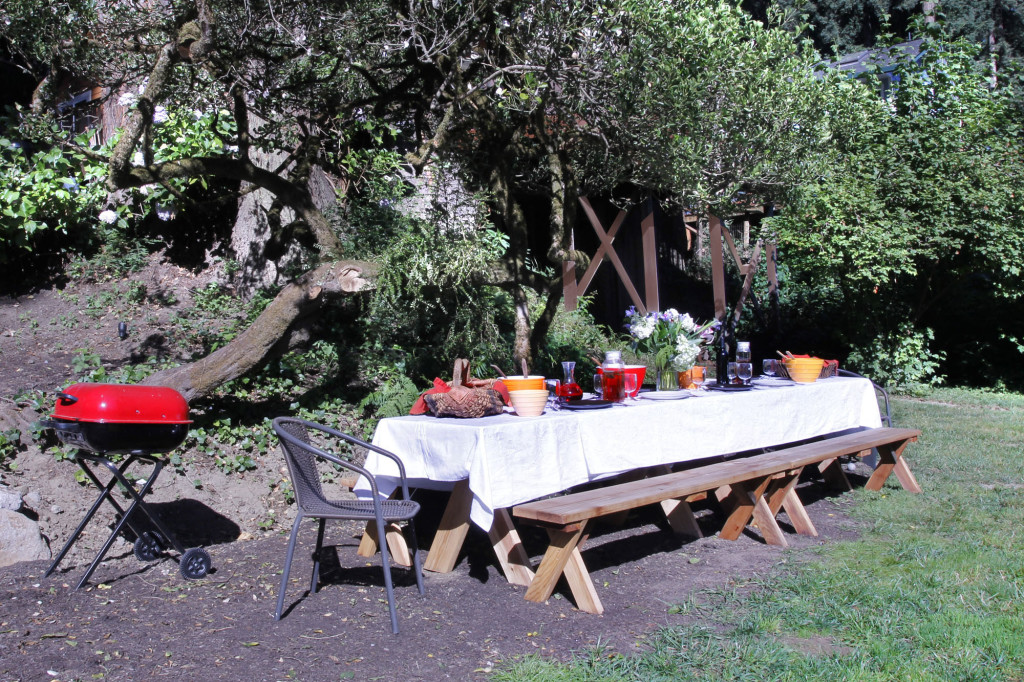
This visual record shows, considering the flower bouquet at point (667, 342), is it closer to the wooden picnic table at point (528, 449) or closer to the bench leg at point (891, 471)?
the wooden picnic table at point (528, 449)

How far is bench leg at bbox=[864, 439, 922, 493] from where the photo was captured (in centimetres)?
590

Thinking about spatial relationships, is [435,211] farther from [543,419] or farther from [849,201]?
[849,201]

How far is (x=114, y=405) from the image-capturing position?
3.68m

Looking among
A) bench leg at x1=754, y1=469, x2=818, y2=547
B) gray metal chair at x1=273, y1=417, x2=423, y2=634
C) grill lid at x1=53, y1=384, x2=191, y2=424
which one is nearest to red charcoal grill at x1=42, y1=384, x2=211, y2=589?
grill lid at x1=53, y1=384, x2=191, y2=424

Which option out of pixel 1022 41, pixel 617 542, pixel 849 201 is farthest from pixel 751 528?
pixel 1022 41

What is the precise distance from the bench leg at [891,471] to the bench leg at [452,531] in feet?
10.8

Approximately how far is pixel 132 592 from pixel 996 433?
792 cm

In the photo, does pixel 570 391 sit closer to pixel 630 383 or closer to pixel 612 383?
pixel 612 383

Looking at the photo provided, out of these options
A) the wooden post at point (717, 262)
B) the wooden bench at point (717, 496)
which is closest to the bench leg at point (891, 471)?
the wooden bench at point (717, 496)

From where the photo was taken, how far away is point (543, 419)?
3980mm

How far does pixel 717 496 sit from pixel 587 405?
1234 mm

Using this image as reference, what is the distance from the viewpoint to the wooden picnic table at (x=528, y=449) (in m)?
3.76

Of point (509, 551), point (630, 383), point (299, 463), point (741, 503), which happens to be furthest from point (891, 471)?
point (299, 463)

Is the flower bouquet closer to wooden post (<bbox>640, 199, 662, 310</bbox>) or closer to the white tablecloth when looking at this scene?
the white tablecloth
